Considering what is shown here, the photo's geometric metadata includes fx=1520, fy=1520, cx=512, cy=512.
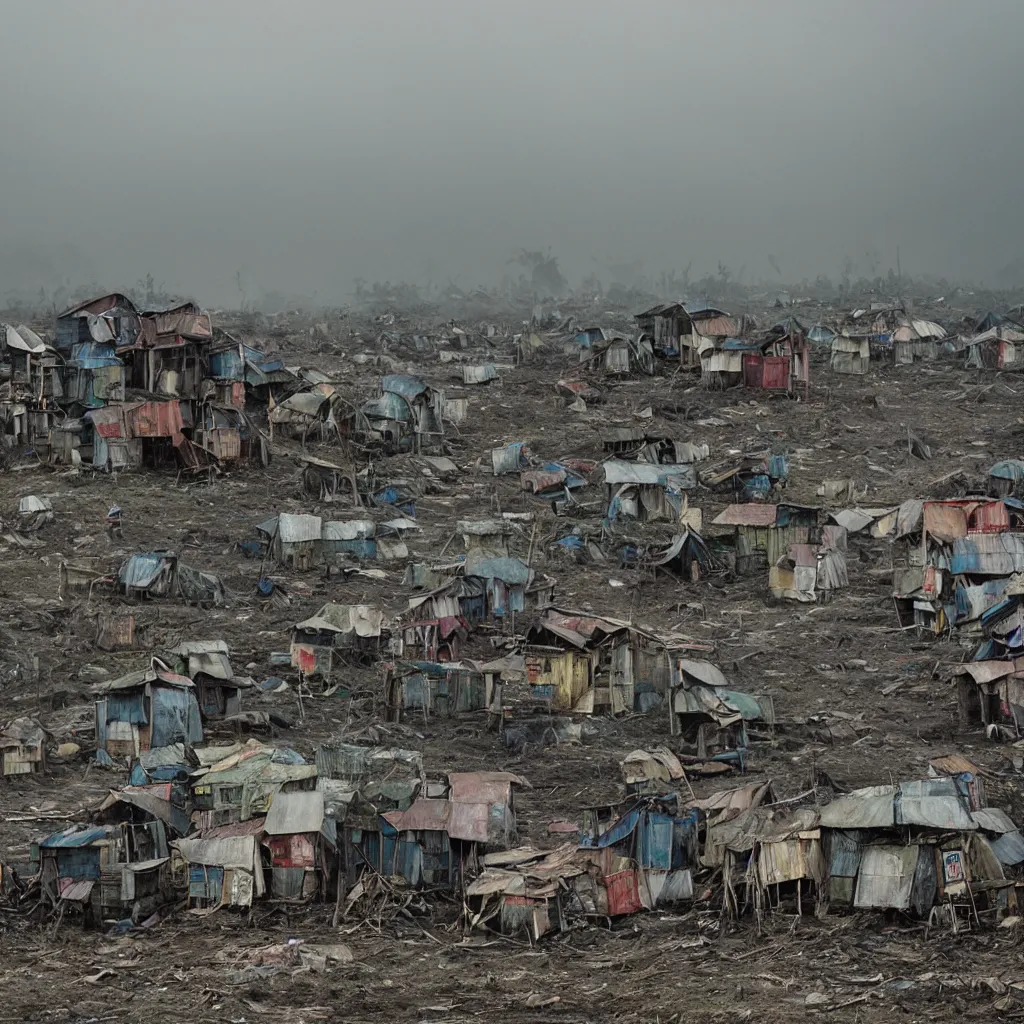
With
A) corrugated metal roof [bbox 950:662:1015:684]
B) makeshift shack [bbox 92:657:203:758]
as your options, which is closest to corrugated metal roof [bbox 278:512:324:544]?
makeshift shack [bbox 92:657:203:758]

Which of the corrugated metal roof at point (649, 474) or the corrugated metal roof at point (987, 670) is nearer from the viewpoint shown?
the corrugated metal roof at point (987, 670)

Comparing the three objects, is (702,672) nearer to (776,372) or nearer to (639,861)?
(639,861)

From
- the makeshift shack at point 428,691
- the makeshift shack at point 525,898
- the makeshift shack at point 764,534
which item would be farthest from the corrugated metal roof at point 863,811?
the makeshift shack at point 764,534

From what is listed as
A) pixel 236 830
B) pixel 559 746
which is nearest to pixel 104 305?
pixel 559 746

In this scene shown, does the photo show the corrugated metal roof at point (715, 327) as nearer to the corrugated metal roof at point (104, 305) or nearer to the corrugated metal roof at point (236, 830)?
the corrugated metal roof at point (104, 305)

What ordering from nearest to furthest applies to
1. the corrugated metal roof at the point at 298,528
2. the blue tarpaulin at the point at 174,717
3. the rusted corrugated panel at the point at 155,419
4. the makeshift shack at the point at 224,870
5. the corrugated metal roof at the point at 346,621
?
the makeshift shack at the point at 224,870 < the blue tarpaulin at the point at 174,717 < the corrugated metal roof at the point at 346,621 < the corrugated metal roof at the point at 298,528 < the rusted corrugated panel at the point at 155,419

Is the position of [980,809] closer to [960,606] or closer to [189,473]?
[960,606]
